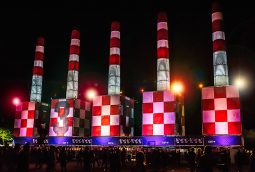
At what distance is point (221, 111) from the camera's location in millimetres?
28234

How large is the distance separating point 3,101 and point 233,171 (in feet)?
131

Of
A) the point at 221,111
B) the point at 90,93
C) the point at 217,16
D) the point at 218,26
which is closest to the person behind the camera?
the point at 221,111

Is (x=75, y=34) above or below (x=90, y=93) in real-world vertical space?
above

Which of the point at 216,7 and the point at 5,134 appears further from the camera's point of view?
the point at 5,134

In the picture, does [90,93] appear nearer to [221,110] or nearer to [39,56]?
[39,56]

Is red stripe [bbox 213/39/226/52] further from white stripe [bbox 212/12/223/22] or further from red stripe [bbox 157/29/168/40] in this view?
red stripe [bbox 157/29/168/40]

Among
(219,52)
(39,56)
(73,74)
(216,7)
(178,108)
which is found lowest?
(178,108)

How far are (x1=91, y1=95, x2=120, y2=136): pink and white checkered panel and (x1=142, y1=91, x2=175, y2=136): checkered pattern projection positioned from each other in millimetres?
3356

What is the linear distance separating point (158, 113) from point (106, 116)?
626 centimetres

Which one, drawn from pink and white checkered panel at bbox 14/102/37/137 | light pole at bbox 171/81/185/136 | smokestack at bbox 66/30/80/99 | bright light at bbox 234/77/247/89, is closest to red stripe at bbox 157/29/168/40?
light pole at bbox 171/81/185/136

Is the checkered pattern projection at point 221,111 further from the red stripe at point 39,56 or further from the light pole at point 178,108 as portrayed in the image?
the red stripe at point 39,56

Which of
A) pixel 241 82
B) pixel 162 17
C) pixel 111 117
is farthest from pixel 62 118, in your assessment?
pixel 241 82

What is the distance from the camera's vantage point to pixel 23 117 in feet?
133

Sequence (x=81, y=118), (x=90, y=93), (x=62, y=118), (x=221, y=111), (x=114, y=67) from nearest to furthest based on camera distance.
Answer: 1. (x=221, y=111)
2. (x=114, y=67)
3. (x=62, y=118)
4. (x=81, y=118)
5. (x=90, y=93)
